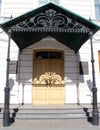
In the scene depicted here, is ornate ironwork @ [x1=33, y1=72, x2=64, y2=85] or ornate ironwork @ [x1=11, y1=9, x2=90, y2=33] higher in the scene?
ornate ironwork @ [x1=11, y1=9, x2=90, y2=33]

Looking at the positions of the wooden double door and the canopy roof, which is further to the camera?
the wooden double door

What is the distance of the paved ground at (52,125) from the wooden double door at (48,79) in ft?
8.37

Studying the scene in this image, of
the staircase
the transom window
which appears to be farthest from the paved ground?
the transom window

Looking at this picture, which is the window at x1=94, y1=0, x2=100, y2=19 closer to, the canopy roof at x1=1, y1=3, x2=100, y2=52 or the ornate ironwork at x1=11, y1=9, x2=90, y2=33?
the canopy roof at x1=1, y1=3, x2=100, y2=52

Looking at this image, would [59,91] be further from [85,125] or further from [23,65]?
[85,125]

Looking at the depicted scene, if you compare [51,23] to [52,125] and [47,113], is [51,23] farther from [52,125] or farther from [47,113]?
[52,125]

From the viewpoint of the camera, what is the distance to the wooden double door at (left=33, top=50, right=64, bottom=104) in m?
10.6

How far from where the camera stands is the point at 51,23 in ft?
27.0

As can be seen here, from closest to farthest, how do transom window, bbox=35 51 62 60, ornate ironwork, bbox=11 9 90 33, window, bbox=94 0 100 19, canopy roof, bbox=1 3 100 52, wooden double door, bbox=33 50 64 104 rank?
canopy roof, bbox=1 3 100 52 < ornate ironwork, bbox=11 9 90 33 < wooden double door, bbox=33 50 64 104 < transom window, bbox=35 51 62 60 < window, bbox=94 0 100 19

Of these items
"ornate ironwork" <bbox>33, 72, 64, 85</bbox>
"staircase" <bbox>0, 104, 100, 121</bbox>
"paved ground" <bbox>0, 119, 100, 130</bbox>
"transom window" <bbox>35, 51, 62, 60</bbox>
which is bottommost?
"paved ground" <bbox>0, 119, 100, 130</bbox>

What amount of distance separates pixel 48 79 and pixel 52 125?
335cm

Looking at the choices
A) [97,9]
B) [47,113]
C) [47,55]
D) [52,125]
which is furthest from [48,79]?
[97,9]

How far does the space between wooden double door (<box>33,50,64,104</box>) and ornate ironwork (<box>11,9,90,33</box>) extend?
281cm

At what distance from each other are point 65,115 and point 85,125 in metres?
0.97
